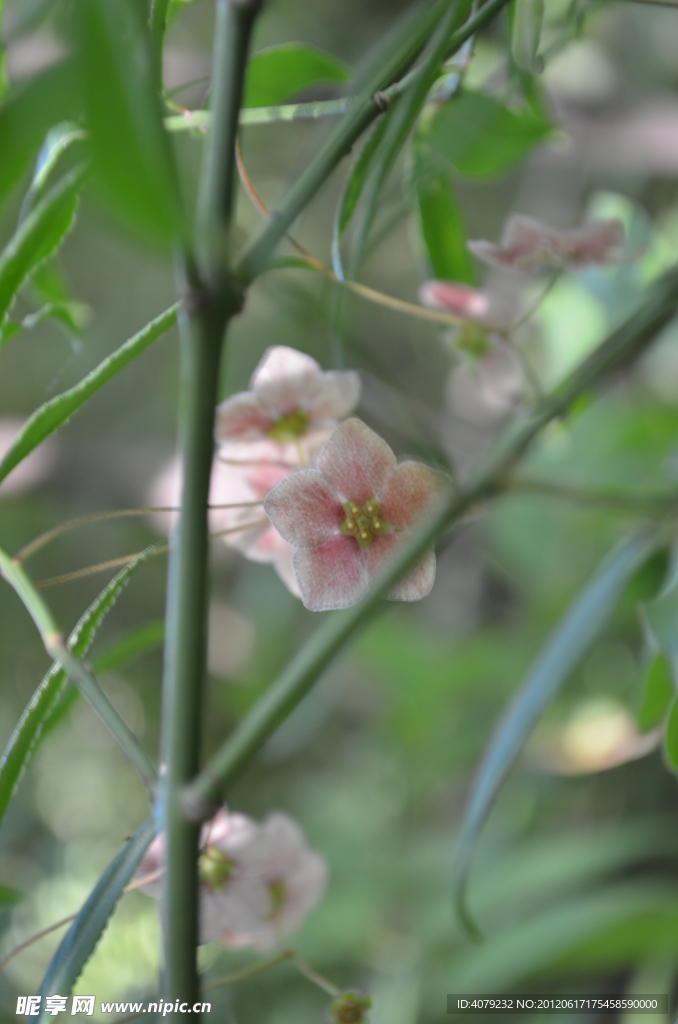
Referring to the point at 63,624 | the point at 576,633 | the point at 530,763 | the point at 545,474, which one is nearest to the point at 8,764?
the point at 576,633

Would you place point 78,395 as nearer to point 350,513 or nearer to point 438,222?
point 350,513

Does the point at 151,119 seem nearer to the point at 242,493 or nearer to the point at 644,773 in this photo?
the point at 242,493

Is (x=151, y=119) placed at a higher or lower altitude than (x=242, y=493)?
lower

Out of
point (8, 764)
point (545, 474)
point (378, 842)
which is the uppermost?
point (545, 474)

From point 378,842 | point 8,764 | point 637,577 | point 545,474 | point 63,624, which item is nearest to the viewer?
point 8,764

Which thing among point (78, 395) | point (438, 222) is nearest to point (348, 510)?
point (78, 395)

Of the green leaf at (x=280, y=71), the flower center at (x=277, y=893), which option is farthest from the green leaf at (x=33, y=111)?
the flower center at (x=277, y=893)

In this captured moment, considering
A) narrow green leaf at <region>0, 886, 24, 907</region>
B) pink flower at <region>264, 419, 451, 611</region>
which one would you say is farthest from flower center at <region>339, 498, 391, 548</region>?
narrow green leaf at <region>0, 886, 24, 907</region>
